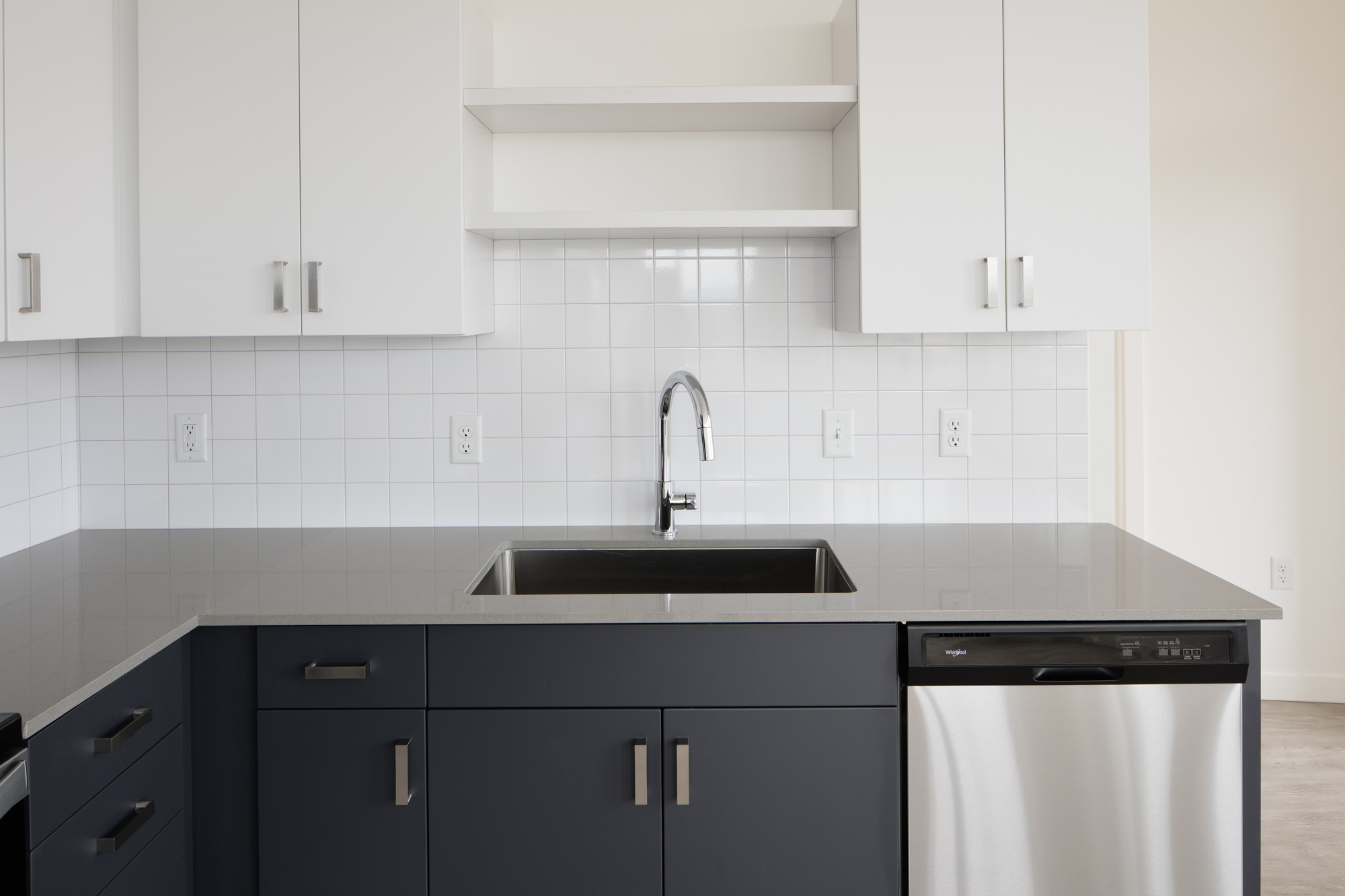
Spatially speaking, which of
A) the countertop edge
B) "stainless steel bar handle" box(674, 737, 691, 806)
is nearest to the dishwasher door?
"stainless steel bar handle" box(674, 737, 691, 806)

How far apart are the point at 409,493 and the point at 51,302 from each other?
87 cm

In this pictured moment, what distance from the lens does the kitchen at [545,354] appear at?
174 centimetres

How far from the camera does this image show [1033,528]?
7.81ft

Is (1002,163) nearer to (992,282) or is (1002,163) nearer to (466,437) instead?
(992,282)

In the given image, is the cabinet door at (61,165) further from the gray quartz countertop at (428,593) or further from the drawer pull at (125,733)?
the drawer pull at (125,733)

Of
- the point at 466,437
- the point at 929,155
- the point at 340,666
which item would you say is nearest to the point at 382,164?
the point at 466,437

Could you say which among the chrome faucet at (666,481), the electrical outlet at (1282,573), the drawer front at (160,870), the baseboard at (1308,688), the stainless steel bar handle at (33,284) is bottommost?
the baseboard at (1308,688)

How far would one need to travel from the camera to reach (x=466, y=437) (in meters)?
2.46

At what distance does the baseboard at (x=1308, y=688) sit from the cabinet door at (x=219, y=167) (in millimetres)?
3282

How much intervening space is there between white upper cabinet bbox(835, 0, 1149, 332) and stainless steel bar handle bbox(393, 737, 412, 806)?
1.21 m

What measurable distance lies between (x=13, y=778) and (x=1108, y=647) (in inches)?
62.9

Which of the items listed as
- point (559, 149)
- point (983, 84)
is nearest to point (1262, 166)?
point (983, 84)

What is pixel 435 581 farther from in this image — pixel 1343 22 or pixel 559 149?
pixel 1343 22

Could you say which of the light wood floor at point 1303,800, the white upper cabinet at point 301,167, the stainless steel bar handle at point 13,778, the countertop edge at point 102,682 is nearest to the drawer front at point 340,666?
the countertop edge at point 102,682
